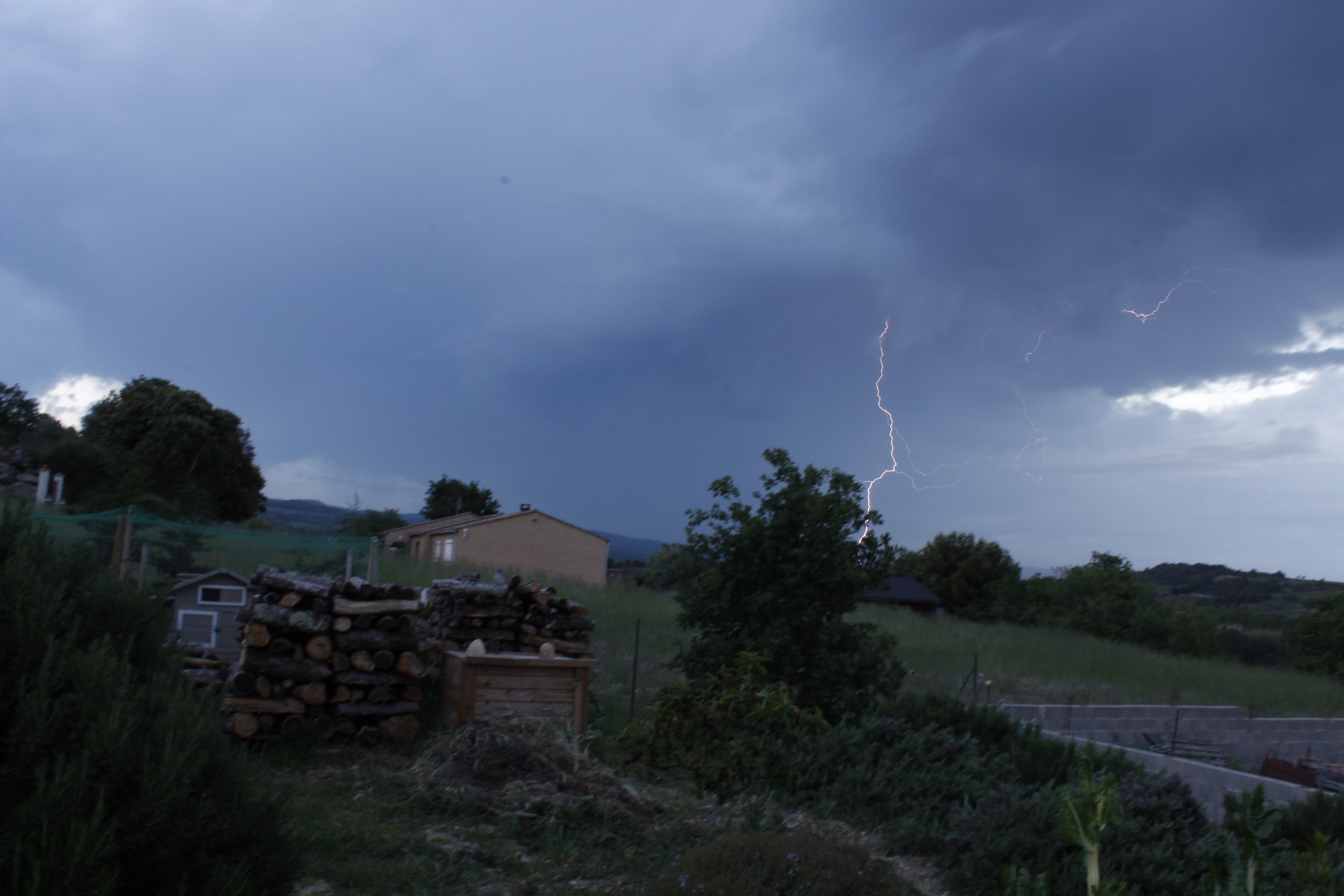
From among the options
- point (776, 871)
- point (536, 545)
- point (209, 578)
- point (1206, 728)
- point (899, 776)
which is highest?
point (536, 545)

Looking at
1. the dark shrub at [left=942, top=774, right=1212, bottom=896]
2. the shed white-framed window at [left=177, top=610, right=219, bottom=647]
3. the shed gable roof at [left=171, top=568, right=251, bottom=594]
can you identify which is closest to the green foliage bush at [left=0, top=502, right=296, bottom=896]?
the dark shrub at [left=942, top=774, right=1212, bottom=896]

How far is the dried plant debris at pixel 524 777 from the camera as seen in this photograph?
20.8 feet

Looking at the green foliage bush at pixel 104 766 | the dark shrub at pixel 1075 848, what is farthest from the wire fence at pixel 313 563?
the green foliage bush at pixel 104 766

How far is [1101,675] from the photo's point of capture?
16.5 meters

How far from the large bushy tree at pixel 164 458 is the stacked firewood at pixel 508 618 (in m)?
14.8

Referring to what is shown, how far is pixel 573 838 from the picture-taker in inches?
232

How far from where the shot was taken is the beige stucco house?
127 feet

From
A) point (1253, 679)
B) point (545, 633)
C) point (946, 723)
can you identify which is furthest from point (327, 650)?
point (1253, 679)

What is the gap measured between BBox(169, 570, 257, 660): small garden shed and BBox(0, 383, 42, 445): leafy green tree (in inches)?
1218

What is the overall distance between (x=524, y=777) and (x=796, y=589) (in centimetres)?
309

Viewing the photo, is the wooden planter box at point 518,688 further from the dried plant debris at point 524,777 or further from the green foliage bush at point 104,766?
the green foliage bush at point 104,766

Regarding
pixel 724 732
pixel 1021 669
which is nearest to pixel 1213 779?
pixel 724 732

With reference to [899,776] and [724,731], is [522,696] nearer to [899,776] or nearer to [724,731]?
[724,731]

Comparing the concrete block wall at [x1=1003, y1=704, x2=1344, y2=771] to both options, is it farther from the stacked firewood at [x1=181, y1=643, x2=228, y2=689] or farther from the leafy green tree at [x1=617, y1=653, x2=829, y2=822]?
the stacked firewood at [x1=181, y1=643, x2=228, y2=689]
